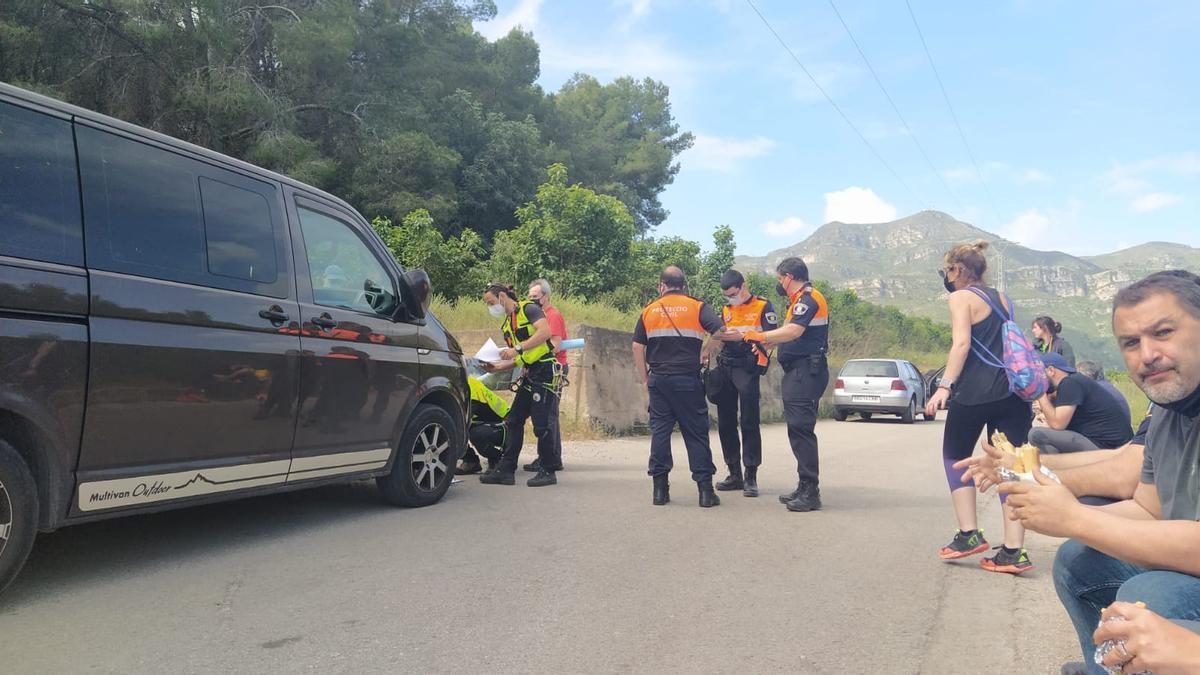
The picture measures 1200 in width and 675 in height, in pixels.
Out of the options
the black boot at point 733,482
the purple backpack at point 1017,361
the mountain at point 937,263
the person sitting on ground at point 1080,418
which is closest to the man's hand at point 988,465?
the purple backpack at point 1017,361

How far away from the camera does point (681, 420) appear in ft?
22.4

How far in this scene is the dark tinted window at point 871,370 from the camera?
1980cm

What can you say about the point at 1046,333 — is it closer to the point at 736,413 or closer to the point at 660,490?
the point at 736,413

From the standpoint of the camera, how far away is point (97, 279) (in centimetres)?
390

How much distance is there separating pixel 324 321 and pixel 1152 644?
4628 mm

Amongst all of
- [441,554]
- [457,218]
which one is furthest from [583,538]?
[457,218]

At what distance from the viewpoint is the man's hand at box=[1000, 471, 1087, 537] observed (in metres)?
2.20

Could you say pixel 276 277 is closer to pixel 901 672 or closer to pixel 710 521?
pixel 710 521

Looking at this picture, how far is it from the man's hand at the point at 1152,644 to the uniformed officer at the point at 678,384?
4930 mm

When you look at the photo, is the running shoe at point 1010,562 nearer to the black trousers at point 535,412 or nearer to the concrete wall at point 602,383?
the black trousers at point 535,412

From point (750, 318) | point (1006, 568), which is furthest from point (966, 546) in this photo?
point (750, 318)

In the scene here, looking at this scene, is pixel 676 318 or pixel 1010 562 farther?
pixel 676 318

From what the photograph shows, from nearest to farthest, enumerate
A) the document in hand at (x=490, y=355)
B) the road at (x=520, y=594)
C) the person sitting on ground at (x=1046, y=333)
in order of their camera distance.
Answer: the road at (x=520, y=594)
the document in hand at (x=490, y=355)
the person sitting on ground at (x=1046, y=333)

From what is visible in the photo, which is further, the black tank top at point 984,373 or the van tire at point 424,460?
the van tire at point 424,460
